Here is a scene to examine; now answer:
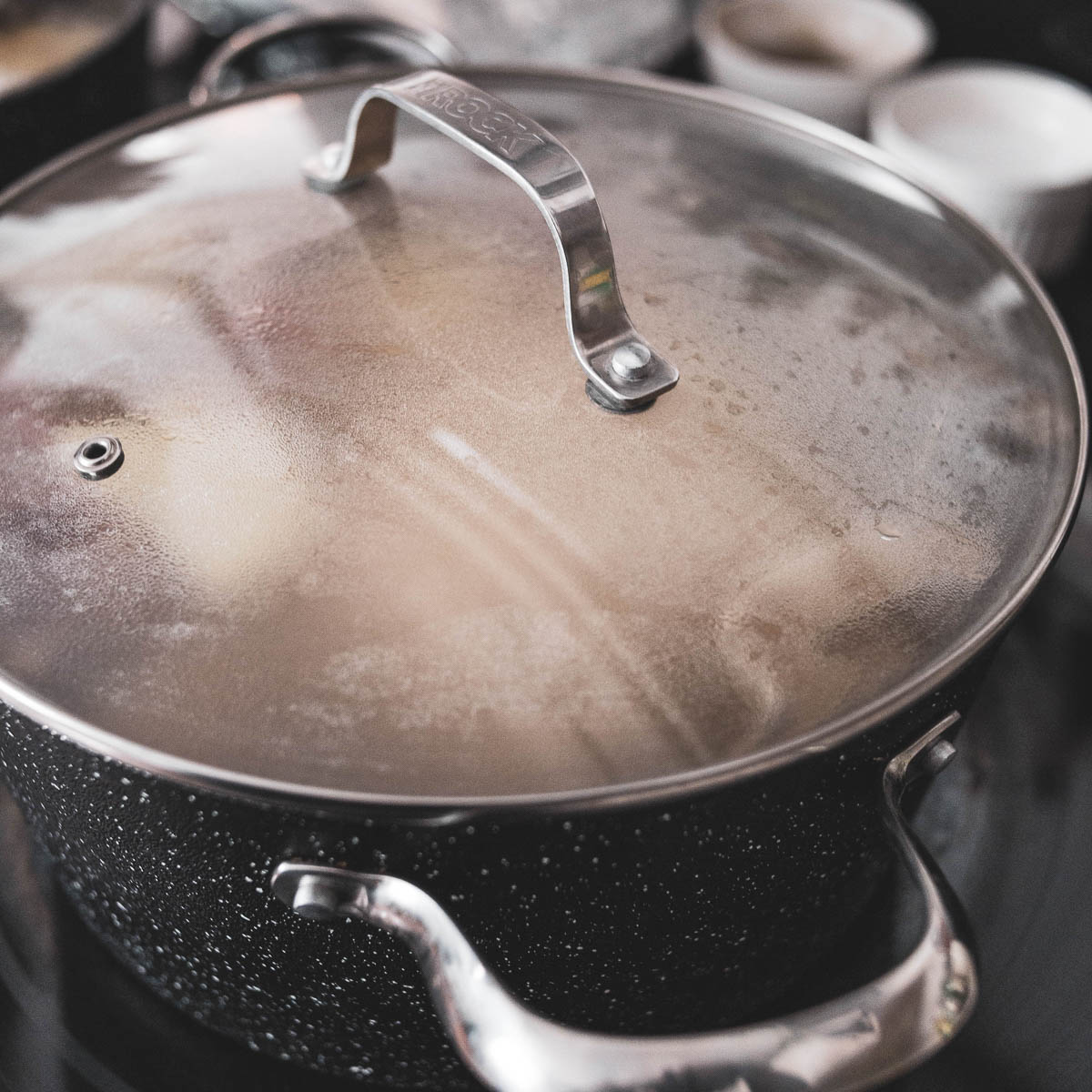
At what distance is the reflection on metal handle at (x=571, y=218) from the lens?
521 mm

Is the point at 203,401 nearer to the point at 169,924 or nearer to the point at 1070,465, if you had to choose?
the point at 169,924

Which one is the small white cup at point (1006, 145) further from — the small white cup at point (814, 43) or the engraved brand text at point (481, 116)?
the engraved brand text at point (481, 116)

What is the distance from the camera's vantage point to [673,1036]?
1.34 feet

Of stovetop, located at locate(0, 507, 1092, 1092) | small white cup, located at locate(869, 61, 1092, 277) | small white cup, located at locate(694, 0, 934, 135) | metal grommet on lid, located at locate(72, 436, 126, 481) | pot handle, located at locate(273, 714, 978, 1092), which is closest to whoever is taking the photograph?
pot handle, located at locate(273, 714, 978, 1092)

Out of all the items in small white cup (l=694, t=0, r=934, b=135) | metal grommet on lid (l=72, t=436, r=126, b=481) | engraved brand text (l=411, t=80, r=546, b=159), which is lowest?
small white cup (l=694, t=0, r=934, b=135)

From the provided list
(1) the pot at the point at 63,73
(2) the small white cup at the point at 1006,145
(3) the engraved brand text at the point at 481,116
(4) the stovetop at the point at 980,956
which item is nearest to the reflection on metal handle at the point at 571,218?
(3) the engraved brand text at the point at 481,116

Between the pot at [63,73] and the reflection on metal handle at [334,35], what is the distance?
119 millimetres

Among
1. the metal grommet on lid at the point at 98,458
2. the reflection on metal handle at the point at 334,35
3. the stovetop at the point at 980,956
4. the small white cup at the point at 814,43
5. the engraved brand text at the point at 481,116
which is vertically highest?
the engraved brand text at the point at 481,116

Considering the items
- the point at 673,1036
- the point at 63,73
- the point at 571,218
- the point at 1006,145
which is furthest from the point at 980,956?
the point at 63,73

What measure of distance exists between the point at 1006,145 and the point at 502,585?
1.00 meters

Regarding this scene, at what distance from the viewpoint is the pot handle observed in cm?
40

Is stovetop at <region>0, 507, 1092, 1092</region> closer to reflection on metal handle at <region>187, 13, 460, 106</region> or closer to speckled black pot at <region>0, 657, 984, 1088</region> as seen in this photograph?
speckled black pot at <region>0, 657, 984, 1088</region>

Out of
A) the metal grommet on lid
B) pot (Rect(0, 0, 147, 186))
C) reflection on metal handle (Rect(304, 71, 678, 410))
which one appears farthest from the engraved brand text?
pot (Rect(0, 0, 147, 186))

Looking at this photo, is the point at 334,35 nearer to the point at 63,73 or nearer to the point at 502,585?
the point at 63,73
